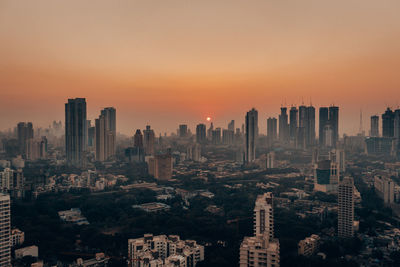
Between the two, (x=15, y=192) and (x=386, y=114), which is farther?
(x=386, y=114)

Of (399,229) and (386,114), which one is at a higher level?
(386,114)

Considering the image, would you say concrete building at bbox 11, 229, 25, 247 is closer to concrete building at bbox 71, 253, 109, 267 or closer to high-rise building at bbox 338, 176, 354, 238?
concrete building at bbox 71, 253, 109, 267

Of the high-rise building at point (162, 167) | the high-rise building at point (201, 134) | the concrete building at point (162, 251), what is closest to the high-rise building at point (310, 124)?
the high-rise building at point (201, 134)

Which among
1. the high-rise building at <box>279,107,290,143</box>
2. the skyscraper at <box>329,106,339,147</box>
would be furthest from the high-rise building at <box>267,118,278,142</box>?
the skyscraper at <box>329,106,339,147</box>

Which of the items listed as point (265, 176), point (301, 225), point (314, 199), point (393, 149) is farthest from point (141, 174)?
point (393, 149)

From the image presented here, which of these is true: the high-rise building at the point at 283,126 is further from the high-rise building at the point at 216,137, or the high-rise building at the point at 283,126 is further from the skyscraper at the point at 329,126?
the high-rise building at the point at 216,137

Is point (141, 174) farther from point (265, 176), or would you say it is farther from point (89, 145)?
point (89, 145)
